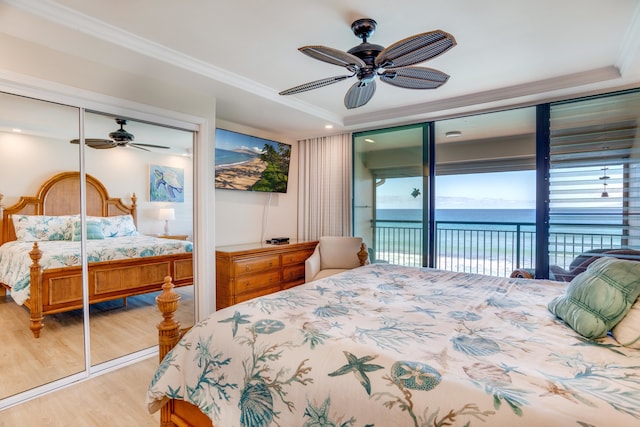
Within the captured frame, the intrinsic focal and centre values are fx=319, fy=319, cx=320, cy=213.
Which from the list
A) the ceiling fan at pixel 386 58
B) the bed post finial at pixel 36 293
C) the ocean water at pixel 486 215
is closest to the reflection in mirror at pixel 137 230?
the bed post finial at pixel 36 293

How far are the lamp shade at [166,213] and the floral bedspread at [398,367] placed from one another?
65.4 inches

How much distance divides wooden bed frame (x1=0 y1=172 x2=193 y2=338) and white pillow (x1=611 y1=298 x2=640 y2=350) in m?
3.16

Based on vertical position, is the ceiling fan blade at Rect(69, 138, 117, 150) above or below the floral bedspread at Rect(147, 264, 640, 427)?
above

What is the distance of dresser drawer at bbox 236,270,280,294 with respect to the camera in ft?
11.3

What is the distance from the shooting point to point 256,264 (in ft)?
11.9

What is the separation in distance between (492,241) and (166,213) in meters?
5.46

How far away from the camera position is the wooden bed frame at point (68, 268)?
220 cm

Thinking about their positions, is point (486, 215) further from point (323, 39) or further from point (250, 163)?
point (323, 39)

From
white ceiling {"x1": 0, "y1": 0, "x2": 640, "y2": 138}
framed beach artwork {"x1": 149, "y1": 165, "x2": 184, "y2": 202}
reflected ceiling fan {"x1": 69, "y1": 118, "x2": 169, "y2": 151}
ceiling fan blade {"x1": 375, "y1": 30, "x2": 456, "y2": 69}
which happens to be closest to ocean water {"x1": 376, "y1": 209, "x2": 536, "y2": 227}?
white ceiling {"x1": 0, "y1": 0, "x2": 640, "y2": 138}

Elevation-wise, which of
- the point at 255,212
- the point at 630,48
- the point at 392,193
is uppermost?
the point at 630,48

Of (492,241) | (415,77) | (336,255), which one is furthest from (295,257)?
(492,241)

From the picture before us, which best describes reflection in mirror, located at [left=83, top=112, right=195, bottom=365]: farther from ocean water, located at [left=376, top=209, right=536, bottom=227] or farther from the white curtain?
ocean water, located at [left=376, top=209, right=536, bottom=227]

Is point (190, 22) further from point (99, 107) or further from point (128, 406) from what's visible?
point (128, 406)

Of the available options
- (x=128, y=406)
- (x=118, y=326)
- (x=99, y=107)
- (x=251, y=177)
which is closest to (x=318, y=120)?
(x=251, y=177)
